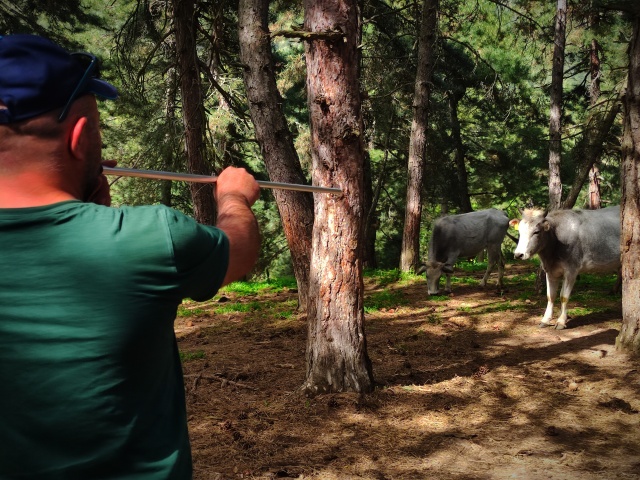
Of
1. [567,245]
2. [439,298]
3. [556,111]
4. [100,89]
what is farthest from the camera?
[556,111]

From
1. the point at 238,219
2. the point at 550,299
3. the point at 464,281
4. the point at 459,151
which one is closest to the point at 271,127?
the point at 550,299

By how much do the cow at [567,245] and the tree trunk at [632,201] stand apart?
2.34m

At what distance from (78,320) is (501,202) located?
31460 millimetres

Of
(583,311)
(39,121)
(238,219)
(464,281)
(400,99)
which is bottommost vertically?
(583,311)

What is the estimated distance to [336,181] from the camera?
630 cm

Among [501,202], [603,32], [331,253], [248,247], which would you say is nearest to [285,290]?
[331,253]

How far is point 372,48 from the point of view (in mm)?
21438

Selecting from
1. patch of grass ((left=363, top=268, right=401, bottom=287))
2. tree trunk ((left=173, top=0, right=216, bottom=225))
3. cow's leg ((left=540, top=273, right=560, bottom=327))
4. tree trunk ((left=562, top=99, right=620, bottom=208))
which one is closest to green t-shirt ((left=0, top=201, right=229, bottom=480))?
tree trunk ((left=173, top=0, right=216, bottom=225))

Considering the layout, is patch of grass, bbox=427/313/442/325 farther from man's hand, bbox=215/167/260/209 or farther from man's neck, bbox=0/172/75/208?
man's neck, bbox=0/172/75/208

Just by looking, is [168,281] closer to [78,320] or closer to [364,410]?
[78,320]

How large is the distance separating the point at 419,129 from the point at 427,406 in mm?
11238

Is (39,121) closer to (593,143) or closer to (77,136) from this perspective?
(77,136)

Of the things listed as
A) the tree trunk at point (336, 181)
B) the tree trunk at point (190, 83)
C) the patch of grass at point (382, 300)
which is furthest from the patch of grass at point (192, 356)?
the patch of grass at point (382, 300)

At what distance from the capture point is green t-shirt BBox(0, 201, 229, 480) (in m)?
1.47
